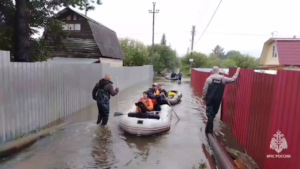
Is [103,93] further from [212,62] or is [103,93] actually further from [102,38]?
[212,62]

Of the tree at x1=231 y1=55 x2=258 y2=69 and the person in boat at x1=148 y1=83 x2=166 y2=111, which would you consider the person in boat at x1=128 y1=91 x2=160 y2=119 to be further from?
the tree at x1=231 y1=55 x2=258 y2=69

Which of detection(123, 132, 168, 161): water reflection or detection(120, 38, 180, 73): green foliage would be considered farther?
detection(120, 38, 180, 73): green foliage

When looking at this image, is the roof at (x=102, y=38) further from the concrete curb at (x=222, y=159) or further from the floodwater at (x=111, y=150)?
the concrete curb at (x=222, y=159)

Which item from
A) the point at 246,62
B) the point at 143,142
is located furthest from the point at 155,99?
the point at 246,62

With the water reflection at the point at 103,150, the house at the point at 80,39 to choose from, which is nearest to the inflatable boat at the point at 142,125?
the water reflection at the point at 103,150

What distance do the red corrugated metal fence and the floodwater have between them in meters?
1.12

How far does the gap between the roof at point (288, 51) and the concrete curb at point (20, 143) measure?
23142mm

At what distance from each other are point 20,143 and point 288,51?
2529 centimetres

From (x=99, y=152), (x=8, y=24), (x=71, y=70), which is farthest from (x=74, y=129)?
(x=8, y=24)

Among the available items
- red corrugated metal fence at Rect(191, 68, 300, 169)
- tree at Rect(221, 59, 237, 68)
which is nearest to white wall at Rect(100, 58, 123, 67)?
red corrugated metal fence at Rect(191, 68, 300, 169)

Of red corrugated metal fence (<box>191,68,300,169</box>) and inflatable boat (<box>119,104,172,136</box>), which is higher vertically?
red corrugated metal fence (<box>191,68,300,169</box>)

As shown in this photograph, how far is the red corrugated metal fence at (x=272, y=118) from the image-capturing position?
3.62 meters

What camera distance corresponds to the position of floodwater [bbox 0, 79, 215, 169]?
4.92m

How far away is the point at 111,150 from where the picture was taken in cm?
577
